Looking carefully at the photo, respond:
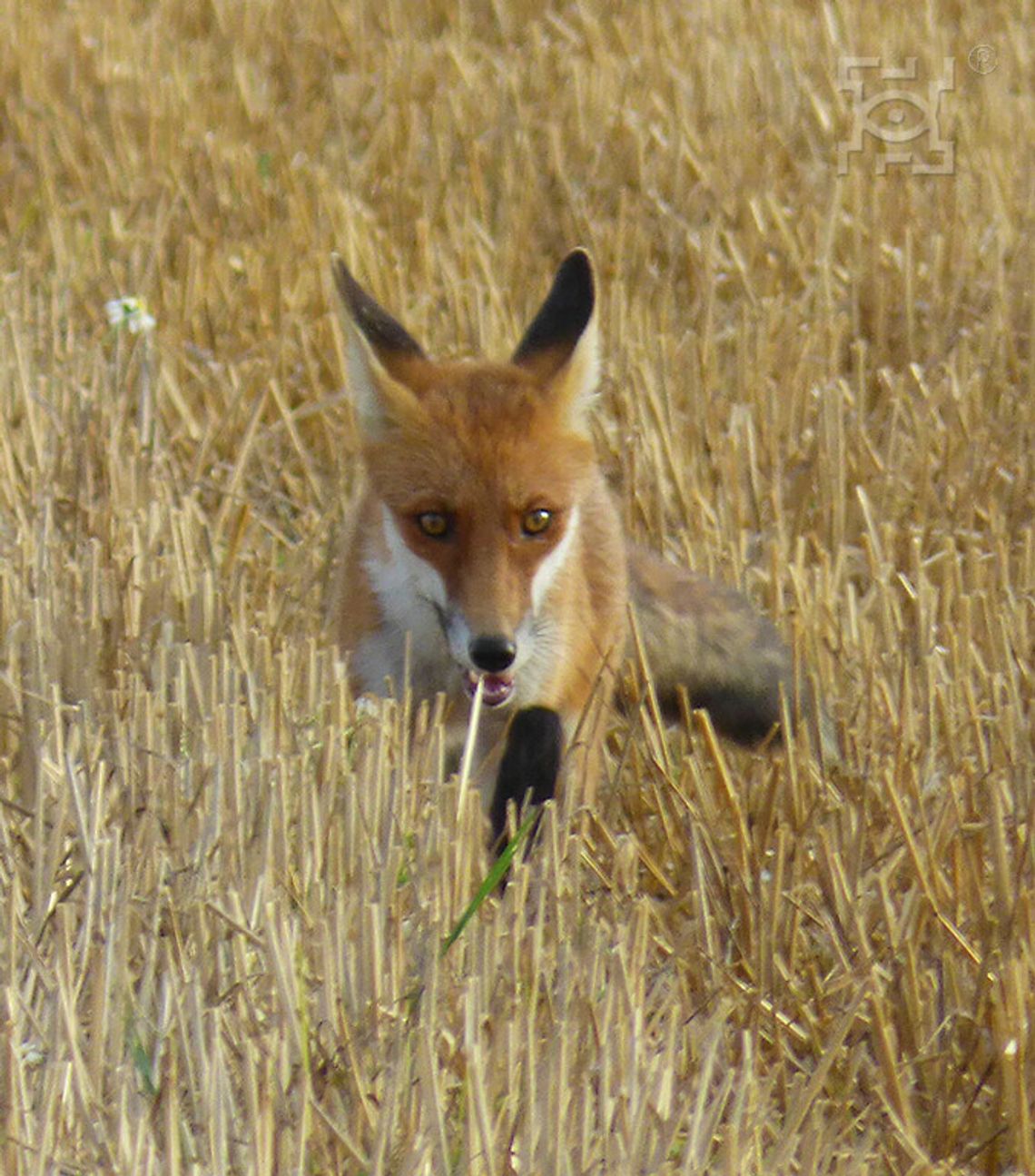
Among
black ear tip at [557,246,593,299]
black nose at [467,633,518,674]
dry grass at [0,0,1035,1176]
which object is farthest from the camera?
black ear tip at [557,246,593,299]

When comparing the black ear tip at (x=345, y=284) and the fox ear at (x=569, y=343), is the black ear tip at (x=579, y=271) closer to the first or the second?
the fox ear at (x=569, y=343)

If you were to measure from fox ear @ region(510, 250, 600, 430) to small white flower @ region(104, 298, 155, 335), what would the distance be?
6.42 feet

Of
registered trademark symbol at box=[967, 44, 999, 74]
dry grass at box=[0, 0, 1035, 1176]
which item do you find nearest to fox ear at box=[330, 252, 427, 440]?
dry grass at box=[0, 0, 1035, 1176]

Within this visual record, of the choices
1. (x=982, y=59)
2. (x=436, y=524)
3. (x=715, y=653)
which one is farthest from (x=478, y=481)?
(x=982, y=59)

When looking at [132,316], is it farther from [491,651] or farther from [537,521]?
[491,651]

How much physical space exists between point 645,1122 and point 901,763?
1473 mm

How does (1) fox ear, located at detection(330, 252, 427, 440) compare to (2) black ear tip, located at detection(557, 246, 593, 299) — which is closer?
(1) fox ear, located at detection(330, 252, 427, 440)

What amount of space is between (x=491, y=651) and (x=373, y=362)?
0.84 meters

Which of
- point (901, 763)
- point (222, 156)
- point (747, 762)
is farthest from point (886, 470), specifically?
point (222, 156)

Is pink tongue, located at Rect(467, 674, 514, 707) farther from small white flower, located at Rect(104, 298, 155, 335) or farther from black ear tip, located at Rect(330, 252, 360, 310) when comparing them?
small white flower, located at Rect(104, 298, 155, 335)

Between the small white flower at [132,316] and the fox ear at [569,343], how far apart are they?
1.96 meters

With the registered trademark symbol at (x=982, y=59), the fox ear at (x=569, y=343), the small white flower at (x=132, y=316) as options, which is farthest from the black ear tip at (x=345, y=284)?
the registered trademark symbol at (x=982, y=59)

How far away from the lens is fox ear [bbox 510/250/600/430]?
14.6ft

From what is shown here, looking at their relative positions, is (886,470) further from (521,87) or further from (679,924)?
(521,87)
